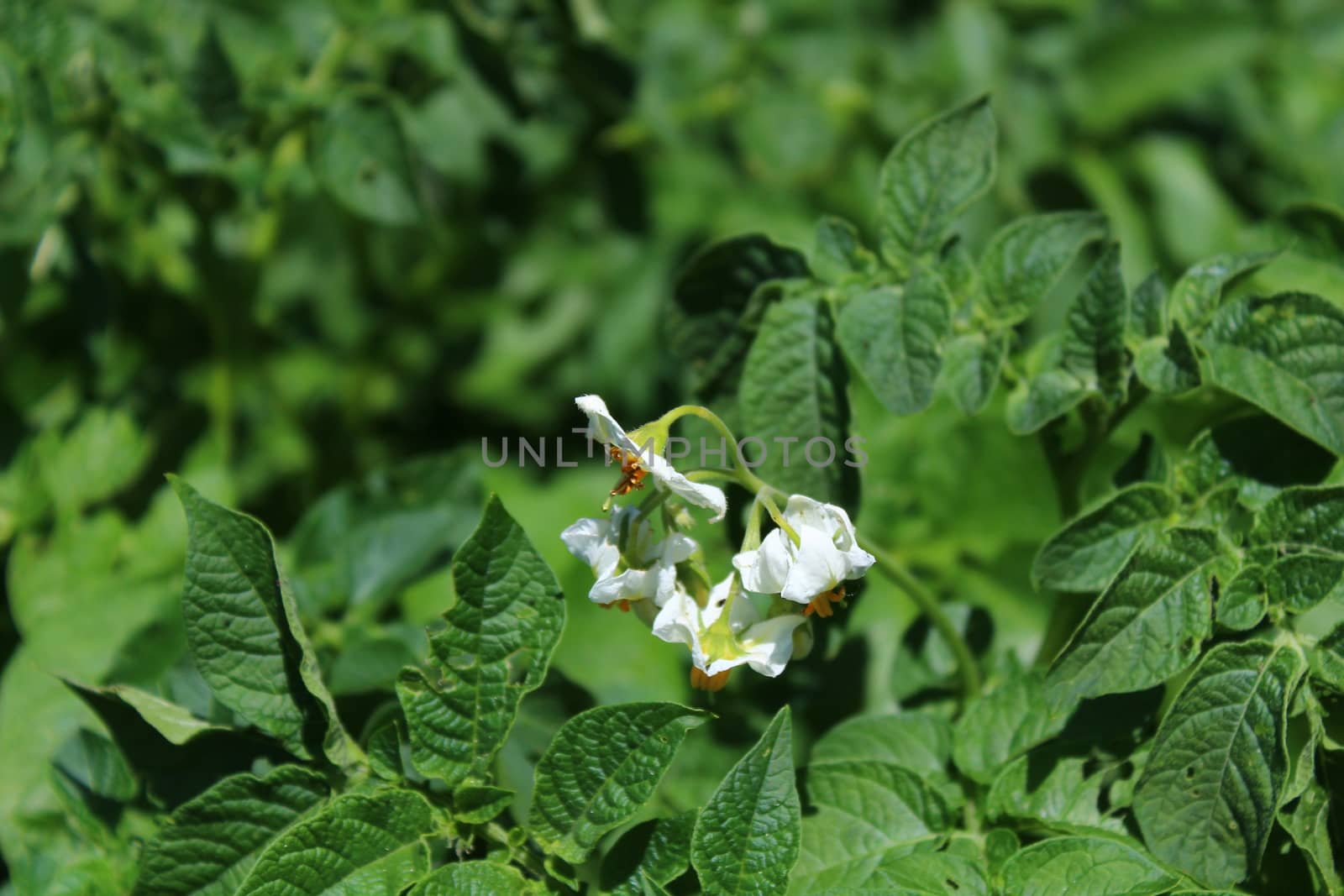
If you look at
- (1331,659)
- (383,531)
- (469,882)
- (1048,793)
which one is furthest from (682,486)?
(383,531)

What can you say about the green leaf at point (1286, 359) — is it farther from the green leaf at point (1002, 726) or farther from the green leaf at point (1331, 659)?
the green leaf at point (1002, 726)

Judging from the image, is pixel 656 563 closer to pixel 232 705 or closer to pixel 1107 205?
pixel 232 705

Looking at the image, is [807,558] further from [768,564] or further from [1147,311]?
[1147,311]

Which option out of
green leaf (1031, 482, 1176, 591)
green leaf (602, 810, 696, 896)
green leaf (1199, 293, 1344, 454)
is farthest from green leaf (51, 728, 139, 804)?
green leaf (1199, 293, 1344, 454)

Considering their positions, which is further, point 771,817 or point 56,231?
point 56,231

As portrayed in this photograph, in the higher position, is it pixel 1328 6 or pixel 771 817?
pixel 1328 6

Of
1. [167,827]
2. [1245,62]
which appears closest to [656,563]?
[167,827]

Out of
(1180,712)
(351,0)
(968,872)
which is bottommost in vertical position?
(968,872)
